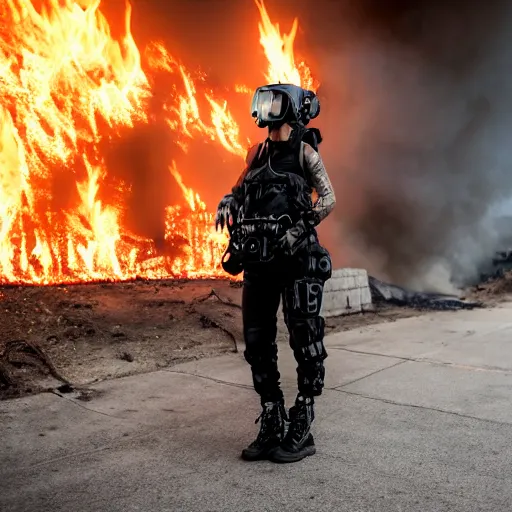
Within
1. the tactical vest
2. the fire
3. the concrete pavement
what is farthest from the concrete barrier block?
Answer: the tactical vest

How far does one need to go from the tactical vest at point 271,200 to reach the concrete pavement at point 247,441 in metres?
0.99

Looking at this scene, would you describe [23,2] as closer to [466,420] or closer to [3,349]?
[3,349]

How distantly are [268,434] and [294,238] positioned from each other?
3.08 ft

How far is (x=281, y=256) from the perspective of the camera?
8.52 feet

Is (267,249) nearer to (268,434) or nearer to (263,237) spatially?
(263,237)

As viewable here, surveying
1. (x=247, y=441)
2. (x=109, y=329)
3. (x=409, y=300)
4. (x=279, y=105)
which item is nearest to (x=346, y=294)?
(x=409, y=300)

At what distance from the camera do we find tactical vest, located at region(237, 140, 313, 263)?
101 inches

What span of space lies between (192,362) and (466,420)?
95.8 inches

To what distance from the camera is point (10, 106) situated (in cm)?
764

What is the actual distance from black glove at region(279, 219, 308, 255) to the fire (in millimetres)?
5608

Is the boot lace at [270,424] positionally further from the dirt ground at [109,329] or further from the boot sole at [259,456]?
the dirt ground at [109,329]

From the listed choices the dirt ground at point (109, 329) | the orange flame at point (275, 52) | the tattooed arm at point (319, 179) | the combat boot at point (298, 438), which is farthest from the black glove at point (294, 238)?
the orange flame at point (275, 52)

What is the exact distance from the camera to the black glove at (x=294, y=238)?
2.54m

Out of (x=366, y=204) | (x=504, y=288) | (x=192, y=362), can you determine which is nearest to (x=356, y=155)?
(x=366, y=204)
